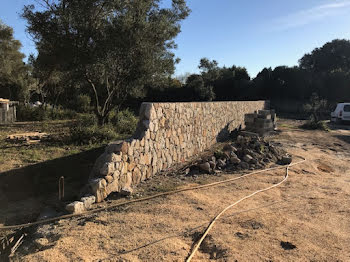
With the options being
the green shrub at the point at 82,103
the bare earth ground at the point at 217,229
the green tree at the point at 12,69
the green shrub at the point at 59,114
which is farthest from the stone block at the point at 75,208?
the green shrub at the point at 82,103

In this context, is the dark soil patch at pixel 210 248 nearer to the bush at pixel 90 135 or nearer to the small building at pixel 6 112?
the bush at pixel 90 135

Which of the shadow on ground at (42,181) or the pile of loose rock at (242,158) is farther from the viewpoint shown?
the pile of loose rock at (242,158)

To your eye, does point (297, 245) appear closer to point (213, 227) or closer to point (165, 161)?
point (213, 227)

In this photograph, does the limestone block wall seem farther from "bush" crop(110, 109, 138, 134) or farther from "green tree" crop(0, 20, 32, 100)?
"green tree" crop(0, 20, 32, 100)

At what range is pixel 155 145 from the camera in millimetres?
6441

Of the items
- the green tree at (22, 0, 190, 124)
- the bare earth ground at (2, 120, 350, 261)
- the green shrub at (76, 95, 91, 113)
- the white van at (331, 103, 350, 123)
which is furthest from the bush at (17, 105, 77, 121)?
the white van at (331, 103, 350, 123)

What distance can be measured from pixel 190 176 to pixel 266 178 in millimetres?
1931

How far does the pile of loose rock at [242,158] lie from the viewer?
691 centimetres

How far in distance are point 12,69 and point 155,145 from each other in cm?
1958

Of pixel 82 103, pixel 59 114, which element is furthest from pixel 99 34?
pixel 82 103

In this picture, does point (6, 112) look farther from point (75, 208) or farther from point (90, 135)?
point (75, 208)

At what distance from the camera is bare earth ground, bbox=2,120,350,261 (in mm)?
3188

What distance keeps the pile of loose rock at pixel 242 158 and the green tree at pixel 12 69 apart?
1792cm

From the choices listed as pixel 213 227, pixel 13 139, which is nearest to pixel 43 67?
pixel 13 139
